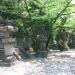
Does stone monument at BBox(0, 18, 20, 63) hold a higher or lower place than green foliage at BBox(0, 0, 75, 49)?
lower

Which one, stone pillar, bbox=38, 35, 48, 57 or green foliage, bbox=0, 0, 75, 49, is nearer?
green foliage, bbox=0, 0, 75, 49

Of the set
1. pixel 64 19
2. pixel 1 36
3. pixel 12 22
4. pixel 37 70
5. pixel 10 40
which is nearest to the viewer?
pixel 37 70

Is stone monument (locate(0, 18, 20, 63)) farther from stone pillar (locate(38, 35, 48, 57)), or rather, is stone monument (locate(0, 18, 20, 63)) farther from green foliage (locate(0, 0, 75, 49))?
stone pillar (locate(38, 35, 48, 57))

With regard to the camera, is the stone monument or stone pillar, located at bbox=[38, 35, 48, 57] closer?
the stone monument

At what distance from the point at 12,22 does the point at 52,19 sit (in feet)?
9.16

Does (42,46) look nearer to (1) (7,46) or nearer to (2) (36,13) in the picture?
(2) (36,13)

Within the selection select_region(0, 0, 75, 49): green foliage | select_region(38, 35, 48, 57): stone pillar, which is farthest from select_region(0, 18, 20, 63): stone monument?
select_region(38, 35, 48, 57): stone pillar

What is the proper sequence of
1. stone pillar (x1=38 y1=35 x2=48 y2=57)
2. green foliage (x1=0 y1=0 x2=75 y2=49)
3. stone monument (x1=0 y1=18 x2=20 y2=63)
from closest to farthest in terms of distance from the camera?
stone monument (x1=0 y1=18 x2=20 y2=63) < green foliage (x1=0 y1=0 x2=75 y2=49) < stone pillar (x1=38 y1=35 x2=48 y2=57)

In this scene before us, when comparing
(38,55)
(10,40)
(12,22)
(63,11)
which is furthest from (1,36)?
(63,11)

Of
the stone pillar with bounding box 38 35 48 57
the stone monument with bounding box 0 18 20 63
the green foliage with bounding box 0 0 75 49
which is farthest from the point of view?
the stone pillar with bounding box 38 35 48 57

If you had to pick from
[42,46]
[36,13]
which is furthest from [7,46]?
[36,13]

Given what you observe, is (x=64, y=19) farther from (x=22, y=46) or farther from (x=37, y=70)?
(x=37, y=70)

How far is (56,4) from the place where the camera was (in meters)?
17.3

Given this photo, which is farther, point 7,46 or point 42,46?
point 42,46
